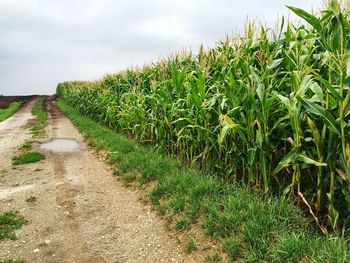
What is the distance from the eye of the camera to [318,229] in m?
3.60

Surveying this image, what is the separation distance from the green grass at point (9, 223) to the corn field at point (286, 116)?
2.86m

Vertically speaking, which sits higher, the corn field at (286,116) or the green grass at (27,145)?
the corn field at (286,116)

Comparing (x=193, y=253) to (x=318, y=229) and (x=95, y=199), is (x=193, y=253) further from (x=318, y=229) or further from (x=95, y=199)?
(x=95, y=199)

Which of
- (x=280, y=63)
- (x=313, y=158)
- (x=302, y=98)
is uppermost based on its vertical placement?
(x=280, y=63)

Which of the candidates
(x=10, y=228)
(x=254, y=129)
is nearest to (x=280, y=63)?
(x=254, y=129)

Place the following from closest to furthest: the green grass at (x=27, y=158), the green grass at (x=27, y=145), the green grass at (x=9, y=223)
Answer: the green grass at (x=9, y=223), the green grass at (x=27, y=158), the green grass at (x=27, y=145)

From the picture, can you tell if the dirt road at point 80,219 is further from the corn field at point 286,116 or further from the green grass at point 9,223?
the corn field at point 286,116

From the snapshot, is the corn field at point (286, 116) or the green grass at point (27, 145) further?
the green grass at point (27, 145)

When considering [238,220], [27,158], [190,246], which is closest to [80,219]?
[190,246]

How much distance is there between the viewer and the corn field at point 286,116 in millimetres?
3357

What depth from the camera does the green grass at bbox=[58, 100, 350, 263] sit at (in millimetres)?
3035

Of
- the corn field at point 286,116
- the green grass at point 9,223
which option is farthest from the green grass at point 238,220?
the green grass at point 9,223

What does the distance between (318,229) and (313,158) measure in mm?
735

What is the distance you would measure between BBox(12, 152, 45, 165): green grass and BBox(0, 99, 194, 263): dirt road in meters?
0.54
